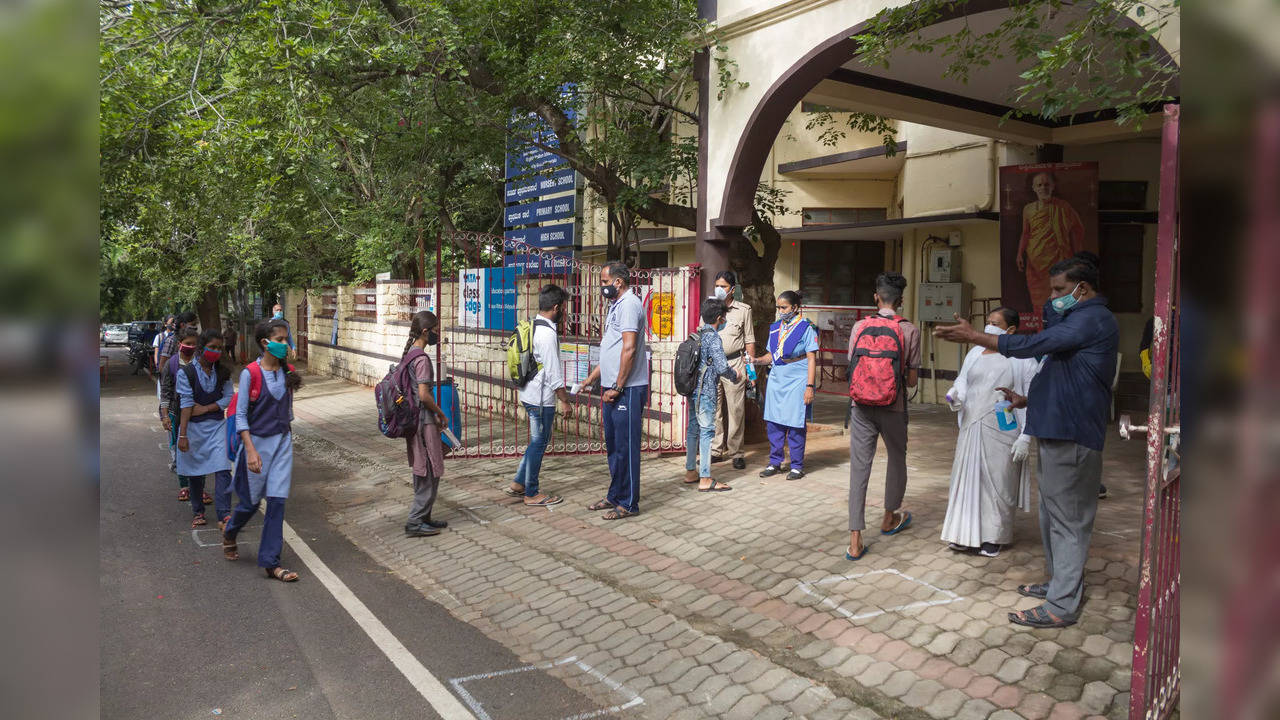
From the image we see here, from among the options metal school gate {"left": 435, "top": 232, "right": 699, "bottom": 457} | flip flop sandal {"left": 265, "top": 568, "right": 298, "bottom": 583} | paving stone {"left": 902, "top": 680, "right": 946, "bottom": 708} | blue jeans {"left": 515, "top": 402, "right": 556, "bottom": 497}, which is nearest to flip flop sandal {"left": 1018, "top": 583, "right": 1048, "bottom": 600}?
paving stone {"left": 902, "top": 680, "right": 946, "bottom": 708}

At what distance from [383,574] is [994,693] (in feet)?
14.1

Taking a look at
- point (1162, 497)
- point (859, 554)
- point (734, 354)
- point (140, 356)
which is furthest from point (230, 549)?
point (140, 356)

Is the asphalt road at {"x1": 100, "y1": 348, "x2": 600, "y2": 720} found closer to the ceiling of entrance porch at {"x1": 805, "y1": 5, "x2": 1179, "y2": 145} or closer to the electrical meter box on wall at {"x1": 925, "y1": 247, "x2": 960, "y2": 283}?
the ceiling of entrance porch at {"x1": 805, "y1": 5, "x2": 1179, "y2": 145}

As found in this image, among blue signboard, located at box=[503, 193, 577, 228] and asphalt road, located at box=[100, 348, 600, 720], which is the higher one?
blue signboard, located at box=[503, 193, 577, 228]

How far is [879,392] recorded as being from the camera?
6031mm

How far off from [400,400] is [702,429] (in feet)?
9.20

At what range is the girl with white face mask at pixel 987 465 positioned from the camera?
5852 mm

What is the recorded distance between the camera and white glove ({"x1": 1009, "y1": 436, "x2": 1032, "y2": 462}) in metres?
5.70

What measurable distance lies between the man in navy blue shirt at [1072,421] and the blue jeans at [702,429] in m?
3.55

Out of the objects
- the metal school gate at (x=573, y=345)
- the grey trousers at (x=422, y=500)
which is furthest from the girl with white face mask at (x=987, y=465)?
the grey trousers at (x=422, y=500)

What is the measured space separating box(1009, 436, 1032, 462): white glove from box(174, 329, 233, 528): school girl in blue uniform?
6.12 metres

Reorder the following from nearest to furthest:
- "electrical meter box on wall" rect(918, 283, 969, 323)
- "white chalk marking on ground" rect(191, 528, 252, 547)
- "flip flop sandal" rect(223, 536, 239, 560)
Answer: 1. "flip flop sandal" rect(223, 536, 239, 560)
2. "white chalk marking on ground" rect(191, 528, 252, 547)
3. "electrical meter box on wall" rect(918, 283, 969, 323)

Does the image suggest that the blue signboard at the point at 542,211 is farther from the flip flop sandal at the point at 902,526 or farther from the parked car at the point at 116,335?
the parked car at the point at 116,335
